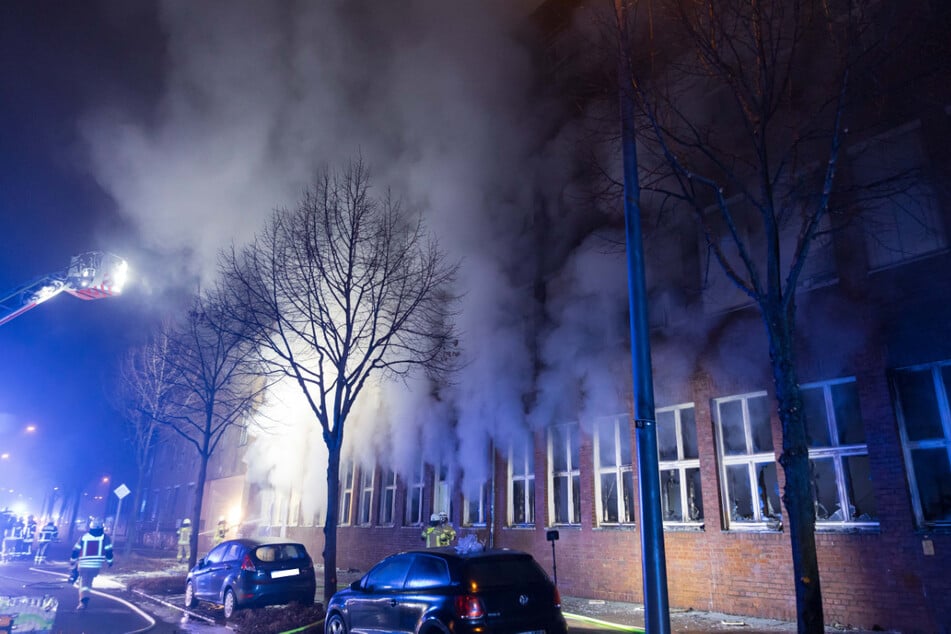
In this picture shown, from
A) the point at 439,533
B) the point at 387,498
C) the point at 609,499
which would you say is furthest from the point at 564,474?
the point at 387,498

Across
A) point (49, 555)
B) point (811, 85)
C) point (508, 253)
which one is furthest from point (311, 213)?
point (49, 555)

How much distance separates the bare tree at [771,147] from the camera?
17.5 feet

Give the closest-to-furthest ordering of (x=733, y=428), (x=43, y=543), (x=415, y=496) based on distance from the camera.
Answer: (x=733, y=428), (x=415, y=496), (x=43, y=543)

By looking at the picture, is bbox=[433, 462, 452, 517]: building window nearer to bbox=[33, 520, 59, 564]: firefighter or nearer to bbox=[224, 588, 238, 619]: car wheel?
bbox=[224, 588, 238, 619]: car wheel

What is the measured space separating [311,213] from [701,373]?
8454mm

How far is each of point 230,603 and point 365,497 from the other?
8.78 metres

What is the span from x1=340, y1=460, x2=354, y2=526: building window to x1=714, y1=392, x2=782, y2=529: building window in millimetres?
13553

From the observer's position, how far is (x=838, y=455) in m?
8.12

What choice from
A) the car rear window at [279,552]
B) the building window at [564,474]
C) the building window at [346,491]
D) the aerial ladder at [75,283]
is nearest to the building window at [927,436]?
the building window at [564,474]

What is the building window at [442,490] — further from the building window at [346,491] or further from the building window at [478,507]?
the building window at [346,491]

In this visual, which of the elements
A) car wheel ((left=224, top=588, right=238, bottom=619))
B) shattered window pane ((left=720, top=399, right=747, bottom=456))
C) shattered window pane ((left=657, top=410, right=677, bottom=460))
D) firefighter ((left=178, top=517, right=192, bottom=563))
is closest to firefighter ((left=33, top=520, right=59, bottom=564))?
firefighter ((left=178, top=517, right=192, bottom=563))

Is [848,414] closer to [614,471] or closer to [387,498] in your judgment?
[614,471]

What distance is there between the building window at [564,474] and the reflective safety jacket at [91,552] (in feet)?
30.3

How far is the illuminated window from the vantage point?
773 inches
